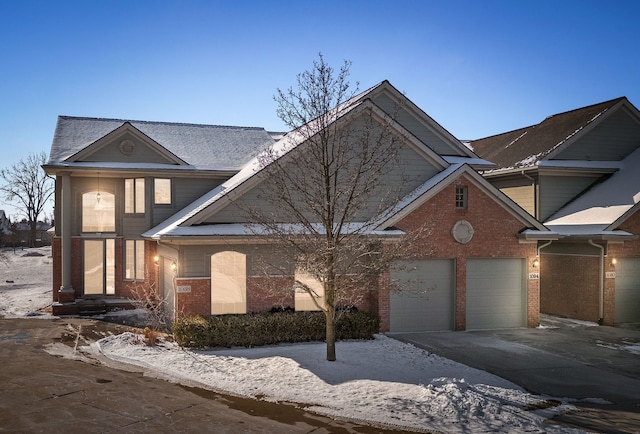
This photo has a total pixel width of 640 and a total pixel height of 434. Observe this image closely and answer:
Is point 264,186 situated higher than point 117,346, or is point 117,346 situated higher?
point 264,186

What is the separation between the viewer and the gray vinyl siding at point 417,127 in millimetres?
22594

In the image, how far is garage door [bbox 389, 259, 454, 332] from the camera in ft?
60.1

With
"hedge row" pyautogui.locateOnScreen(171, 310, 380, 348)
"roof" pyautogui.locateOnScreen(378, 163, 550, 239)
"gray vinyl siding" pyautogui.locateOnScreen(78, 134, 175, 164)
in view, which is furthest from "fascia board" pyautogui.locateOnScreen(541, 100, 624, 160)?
"gray vinyl siding" pyautogui.locateOnScreen(78, 134, 175, 164)

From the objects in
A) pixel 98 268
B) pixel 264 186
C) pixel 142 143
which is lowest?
pixel 98 268

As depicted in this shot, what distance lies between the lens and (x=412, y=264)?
60.9ft

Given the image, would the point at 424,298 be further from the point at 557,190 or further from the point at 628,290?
the point at 557,190

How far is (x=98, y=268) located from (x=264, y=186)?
10.9m

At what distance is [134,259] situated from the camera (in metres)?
24.2

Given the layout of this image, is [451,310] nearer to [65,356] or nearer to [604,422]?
[604,422]

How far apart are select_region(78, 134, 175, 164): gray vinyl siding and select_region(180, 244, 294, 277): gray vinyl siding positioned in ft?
28.7

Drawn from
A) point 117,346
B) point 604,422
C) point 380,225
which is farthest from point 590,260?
point 117,346

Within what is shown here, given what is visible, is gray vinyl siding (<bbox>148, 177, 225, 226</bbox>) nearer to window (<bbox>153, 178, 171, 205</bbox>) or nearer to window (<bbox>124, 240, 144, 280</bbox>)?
window (<bbox>153, 178, 171, 205</bbox>)

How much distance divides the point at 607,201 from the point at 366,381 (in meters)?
16.5

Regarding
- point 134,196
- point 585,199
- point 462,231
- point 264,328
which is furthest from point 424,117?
point 134,196
